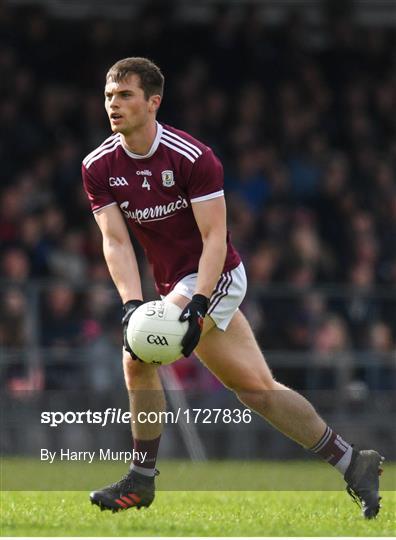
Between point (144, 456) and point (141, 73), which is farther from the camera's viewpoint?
point (144, 456)

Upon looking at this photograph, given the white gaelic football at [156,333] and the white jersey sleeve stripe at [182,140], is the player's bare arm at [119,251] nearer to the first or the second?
the white gaelic football at [156,333]

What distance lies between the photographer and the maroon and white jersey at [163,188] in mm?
6953

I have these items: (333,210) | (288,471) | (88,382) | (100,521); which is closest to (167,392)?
(88,382)

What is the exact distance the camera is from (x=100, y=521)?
6613 mm

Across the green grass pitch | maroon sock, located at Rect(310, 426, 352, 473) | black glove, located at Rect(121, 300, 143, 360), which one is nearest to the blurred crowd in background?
the green grass pitch

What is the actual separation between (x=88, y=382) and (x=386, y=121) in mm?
7051

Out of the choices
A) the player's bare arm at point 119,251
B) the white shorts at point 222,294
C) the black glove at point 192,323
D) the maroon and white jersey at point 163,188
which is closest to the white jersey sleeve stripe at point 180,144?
the maroon and white jersey at point 163,188

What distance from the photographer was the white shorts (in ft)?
23.2

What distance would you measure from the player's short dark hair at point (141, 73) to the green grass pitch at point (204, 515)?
2.01 metres

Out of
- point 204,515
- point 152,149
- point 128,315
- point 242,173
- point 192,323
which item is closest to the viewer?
point 192,323

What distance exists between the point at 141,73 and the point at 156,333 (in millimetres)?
1238

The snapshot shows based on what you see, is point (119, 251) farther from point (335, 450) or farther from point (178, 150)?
point (335, 450)

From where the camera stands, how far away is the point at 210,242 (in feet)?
22.7

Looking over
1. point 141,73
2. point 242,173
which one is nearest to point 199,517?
point 141,73
